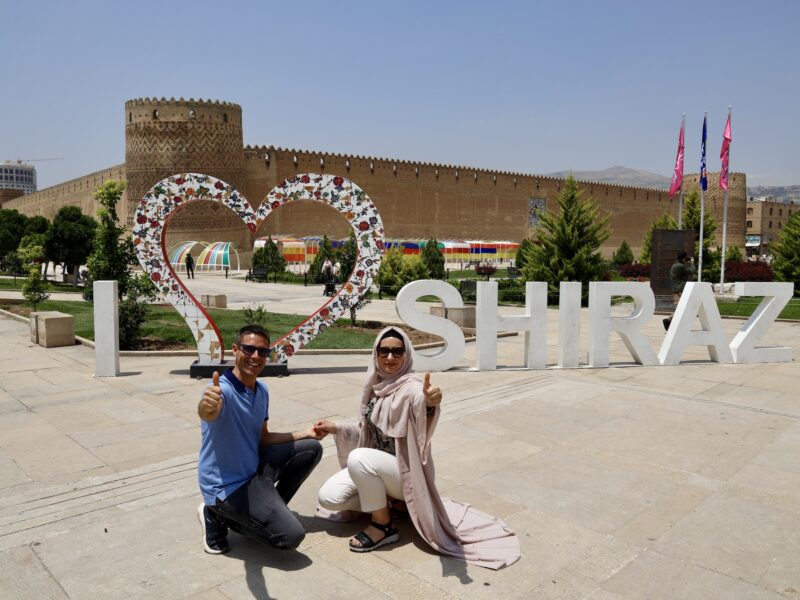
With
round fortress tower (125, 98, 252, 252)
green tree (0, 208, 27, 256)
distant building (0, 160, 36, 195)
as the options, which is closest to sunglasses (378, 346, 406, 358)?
green tree (0, 208, 27, 256)

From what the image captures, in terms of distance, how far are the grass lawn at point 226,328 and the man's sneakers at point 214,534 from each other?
21.0 ft

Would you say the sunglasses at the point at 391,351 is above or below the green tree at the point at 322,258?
below

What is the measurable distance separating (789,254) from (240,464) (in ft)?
67.3

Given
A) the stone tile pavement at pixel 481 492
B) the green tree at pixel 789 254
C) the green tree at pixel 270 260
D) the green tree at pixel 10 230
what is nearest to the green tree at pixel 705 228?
the green tree at pixel 789 254

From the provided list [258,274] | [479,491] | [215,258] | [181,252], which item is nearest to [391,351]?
[479,491]

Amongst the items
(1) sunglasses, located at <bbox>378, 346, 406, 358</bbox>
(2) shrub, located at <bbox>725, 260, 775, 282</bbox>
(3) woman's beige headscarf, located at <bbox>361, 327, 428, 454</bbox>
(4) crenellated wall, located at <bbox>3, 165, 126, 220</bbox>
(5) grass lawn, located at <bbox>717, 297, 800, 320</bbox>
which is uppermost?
(4) crenellated wall, located at <bbox>3, 165, 126, 220</bbox>

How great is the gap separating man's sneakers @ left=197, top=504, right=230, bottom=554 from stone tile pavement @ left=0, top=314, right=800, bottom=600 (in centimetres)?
7

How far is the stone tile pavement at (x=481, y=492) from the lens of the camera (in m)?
3.02

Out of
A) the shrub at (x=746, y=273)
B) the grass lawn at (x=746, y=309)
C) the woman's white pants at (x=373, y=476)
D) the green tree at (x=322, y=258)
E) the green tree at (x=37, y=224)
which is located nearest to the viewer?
the woman's white pants at (x=373, y=476)

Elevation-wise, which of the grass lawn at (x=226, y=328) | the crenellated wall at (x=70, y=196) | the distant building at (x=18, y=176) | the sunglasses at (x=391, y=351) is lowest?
the grass lawn at (x=226, y=328)

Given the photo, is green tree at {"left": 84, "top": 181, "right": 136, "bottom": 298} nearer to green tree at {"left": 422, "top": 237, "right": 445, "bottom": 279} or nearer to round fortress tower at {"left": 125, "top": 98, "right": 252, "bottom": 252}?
green tree at {"left": 422, "top": 237, "right": 445, "bottom": 279}

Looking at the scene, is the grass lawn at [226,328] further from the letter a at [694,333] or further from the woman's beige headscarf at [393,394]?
the woman's beige headscarf at [393,394]

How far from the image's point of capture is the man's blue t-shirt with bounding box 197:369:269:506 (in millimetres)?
3119

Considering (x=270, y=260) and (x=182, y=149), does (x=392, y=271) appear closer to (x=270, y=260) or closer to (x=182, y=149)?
(x=270, y=260)
